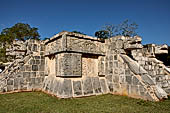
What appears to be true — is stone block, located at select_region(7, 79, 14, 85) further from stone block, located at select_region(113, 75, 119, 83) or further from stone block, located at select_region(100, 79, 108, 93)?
stone block, located at select_region(113, 75, 119, 83)

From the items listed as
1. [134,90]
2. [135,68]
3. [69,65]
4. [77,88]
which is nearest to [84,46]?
[69,65]

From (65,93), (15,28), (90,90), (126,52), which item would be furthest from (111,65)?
(15,28)

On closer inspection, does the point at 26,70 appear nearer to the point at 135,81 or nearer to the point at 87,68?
the point at 87,68

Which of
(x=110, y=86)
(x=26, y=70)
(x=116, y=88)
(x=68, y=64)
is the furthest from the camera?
(x=26, y=70)

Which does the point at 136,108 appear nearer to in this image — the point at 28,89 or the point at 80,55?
the point at 80,55

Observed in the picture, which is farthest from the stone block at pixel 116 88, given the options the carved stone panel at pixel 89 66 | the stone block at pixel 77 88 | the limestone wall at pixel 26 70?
the limestone wall at pixel 26 70

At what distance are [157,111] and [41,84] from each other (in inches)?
214

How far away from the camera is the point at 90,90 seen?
553 cm

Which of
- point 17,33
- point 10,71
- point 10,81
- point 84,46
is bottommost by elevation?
point 10,81

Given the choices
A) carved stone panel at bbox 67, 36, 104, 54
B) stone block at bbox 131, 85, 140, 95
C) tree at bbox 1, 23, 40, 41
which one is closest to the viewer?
stone block at bbox 131, 85, 140, 95

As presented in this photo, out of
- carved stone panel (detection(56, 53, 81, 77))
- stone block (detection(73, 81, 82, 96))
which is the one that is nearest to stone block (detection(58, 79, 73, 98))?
stone block (detection(73, 81, 82, 96))

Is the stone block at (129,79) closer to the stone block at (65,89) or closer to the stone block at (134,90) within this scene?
the stone block at (134,90)

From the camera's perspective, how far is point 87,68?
19.4 ft

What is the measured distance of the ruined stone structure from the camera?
5.01 metres
